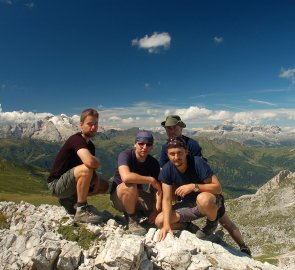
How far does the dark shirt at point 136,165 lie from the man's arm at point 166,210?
4.94ft

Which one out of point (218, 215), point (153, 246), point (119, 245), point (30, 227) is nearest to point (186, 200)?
point (218, 215)

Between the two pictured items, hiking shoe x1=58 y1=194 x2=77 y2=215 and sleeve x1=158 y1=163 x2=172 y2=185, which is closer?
sleeve x1=158 y1=163 x2=172 y2=185

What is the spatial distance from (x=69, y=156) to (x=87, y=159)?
1695mm

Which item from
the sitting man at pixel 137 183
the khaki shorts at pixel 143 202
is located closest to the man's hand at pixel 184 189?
the sitting man at pixel 137 183

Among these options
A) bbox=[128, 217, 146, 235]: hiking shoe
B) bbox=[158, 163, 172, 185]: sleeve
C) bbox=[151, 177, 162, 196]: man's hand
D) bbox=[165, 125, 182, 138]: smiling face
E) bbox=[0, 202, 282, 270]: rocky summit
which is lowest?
bbox=[0, 202, 282, 270]: rocky summit

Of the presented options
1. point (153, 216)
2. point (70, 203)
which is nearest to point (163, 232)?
point (153, 216)

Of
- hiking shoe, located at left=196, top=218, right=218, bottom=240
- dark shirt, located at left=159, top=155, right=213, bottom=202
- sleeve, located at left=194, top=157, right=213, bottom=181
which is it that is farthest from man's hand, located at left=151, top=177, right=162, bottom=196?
hiking shoe, located at left=196, top=218, right=218, bottom=240

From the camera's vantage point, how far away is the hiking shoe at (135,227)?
16.5 m

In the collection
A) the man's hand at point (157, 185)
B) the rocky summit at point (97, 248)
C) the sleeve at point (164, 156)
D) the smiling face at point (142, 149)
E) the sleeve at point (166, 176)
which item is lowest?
the rocky summit at point (97, 248)

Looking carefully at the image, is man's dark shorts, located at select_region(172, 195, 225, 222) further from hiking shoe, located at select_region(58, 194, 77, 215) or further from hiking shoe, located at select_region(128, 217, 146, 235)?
hiking shoe, located at select_region(58, 194, 77, 215)

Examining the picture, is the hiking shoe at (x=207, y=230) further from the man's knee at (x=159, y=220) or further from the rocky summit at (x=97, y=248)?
the man's knee at (x=159, y=220)

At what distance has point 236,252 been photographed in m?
18.1

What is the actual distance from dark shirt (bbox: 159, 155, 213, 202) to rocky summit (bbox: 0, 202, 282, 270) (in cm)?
274

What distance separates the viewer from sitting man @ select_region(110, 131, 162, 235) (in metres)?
15.9
